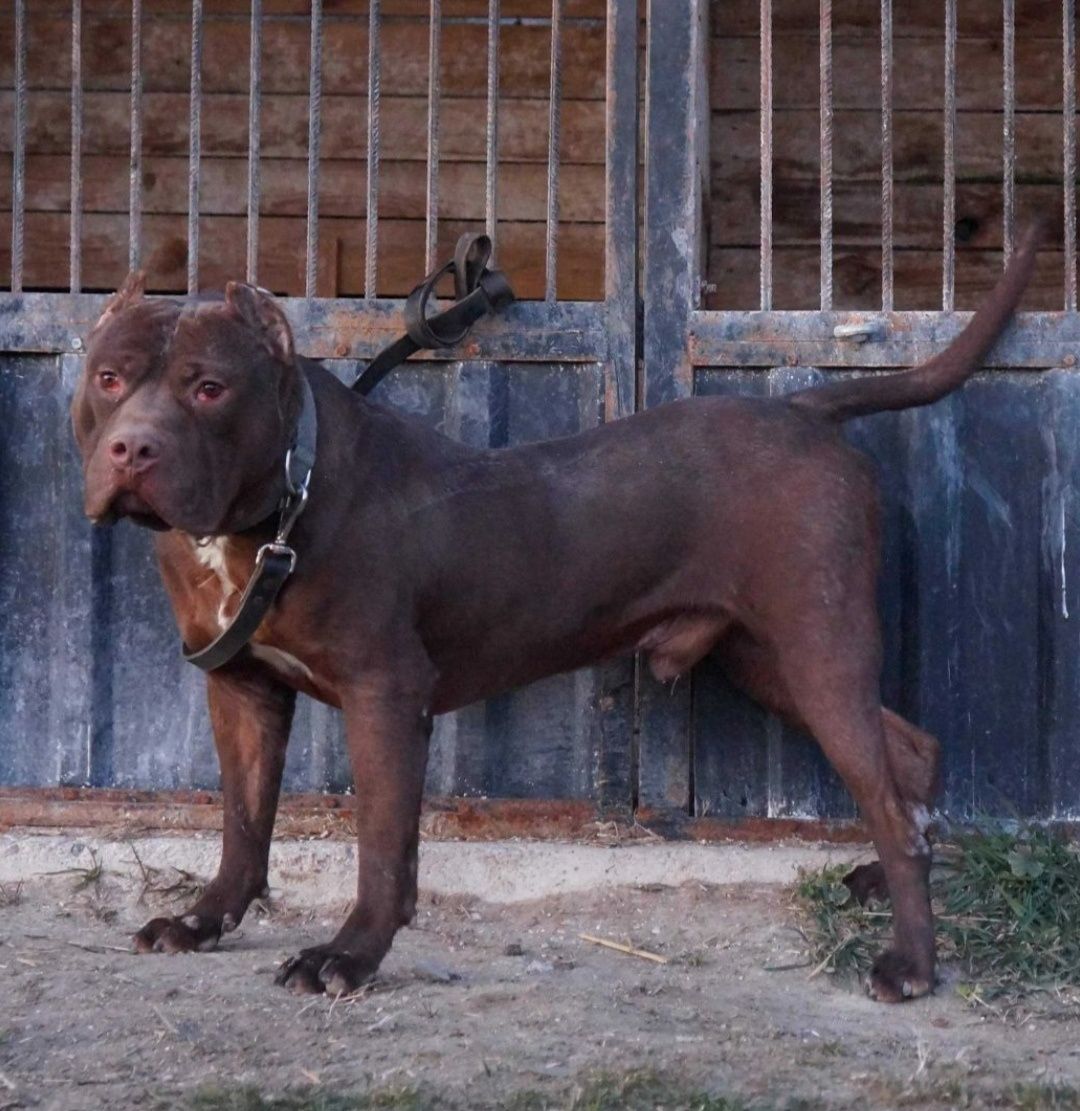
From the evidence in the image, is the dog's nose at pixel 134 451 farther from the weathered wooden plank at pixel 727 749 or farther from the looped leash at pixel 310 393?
the weathered wooden plank at pixel 727 749

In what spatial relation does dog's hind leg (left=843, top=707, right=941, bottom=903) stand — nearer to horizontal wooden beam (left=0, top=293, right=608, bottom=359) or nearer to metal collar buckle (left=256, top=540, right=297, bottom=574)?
horizontal wooden beam (left=0, top=293, right=608, bottom=359)

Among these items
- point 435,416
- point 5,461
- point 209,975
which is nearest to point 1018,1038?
point 209,975

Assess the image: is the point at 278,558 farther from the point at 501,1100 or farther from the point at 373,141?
the point at 373,141

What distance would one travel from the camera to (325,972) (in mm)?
3420

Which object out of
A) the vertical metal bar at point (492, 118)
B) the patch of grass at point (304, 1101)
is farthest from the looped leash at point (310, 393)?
the patch of grass at point (304, 1101)

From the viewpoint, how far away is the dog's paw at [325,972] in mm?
3410

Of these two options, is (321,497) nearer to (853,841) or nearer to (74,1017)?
(74,1017)

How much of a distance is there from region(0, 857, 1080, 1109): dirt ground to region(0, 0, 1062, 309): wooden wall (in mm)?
3130

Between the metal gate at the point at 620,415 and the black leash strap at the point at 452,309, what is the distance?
0.27 feet

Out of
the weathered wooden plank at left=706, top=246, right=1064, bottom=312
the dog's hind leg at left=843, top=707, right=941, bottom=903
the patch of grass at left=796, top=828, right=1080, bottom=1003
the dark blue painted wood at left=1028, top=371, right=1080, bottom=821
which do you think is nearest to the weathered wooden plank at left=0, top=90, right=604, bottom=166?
the weathered wooden plank at left=706, top=246, right=1064, bottom=312

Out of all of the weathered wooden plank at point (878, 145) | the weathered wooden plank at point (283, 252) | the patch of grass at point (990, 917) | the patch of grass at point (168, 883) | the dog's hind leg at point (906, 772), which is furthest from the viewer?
the weathered wooden plank at point (283, 252)

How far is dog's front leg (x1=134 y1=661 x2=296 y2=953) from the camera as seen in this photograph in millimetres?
3922

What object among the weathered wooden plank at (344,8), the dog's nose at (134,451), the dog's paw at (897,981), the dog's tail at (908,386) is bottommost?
the dog's paw at (897,981)

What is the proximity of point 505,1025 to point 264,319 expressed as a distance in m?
1.40
